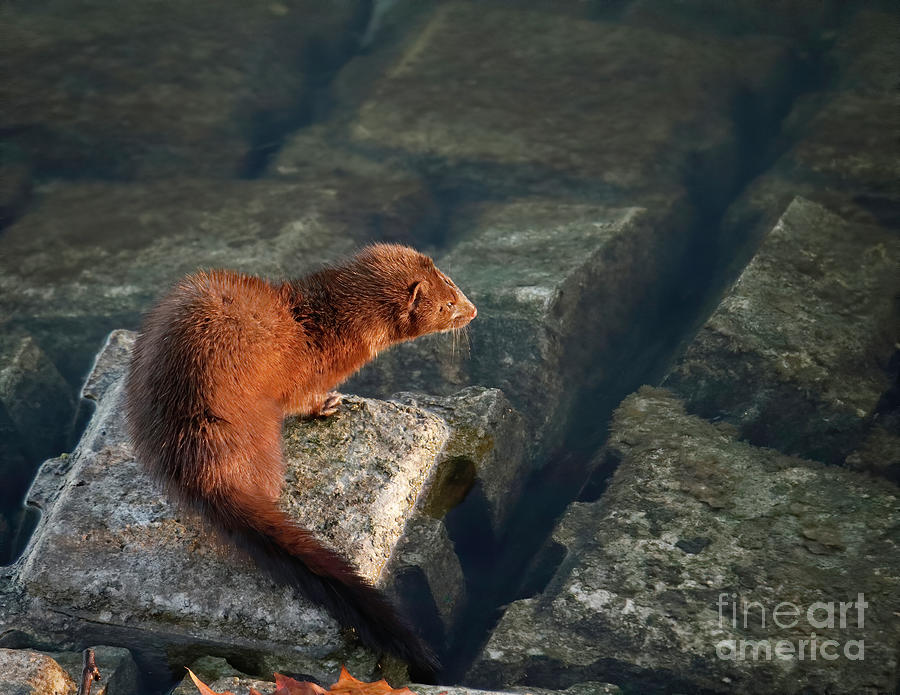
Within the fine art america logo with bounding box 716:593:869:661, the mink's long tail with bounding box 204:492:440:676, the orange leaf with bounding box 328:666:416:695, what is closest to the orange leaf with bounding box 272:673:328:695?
the orange leaf with bounding box 328:666:416:695

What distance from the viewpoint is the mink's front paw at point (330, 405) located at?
10.6 feet

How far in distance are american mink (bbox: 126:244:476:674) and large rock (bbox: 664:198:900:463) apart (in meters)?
2.13

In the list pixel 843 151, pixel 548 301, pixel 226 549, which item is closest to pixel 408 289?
pixel 226 549

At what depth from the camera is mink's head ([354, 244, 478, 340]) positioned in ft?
10.6

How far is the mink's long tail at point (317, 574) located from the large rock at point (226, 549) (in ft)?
0.43

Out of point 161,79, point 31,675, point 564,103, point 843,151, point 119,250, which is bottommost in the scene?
point 119,250

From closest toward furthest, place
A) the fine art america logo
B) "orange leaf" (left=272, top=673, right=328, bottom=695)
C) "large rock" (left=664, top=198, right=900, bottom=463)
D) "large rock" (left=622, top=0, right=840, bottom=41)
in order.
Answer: "orange leaf" (left=272, top=673, right=328, bottom=695), the fine art america logo, "large rock" (left=664, top=198, right=900, bottom=463), "large rock" (left=622, top=0, right=840, bottom=41)

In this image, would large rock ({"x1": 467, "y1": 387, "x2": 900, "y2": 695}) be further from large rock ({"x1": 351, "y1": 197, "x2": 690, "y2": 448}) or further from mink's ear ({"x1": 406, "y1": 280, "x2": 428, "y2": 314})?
mink's ear ({"x1": 406, "y1": 280, "x2": 428, "y2": 314})

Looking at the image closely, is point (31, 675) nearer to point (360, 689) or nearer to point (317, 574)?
point (317, 574)

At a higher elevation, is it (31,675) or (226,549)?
(226,549)

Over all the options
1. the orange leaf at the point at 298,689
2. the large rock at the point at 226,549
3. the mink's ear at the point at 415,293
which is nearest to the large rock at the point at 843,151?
the mink's ear at the point at 415,293

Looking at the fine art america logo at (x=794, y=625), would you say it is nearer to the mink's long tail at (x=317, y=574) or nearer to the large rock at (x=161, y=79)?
the mink's long tail at (x=317, y=574)

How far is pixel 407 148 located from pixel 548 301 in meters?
2.22

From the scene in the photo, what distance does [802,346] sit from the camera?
419cm
